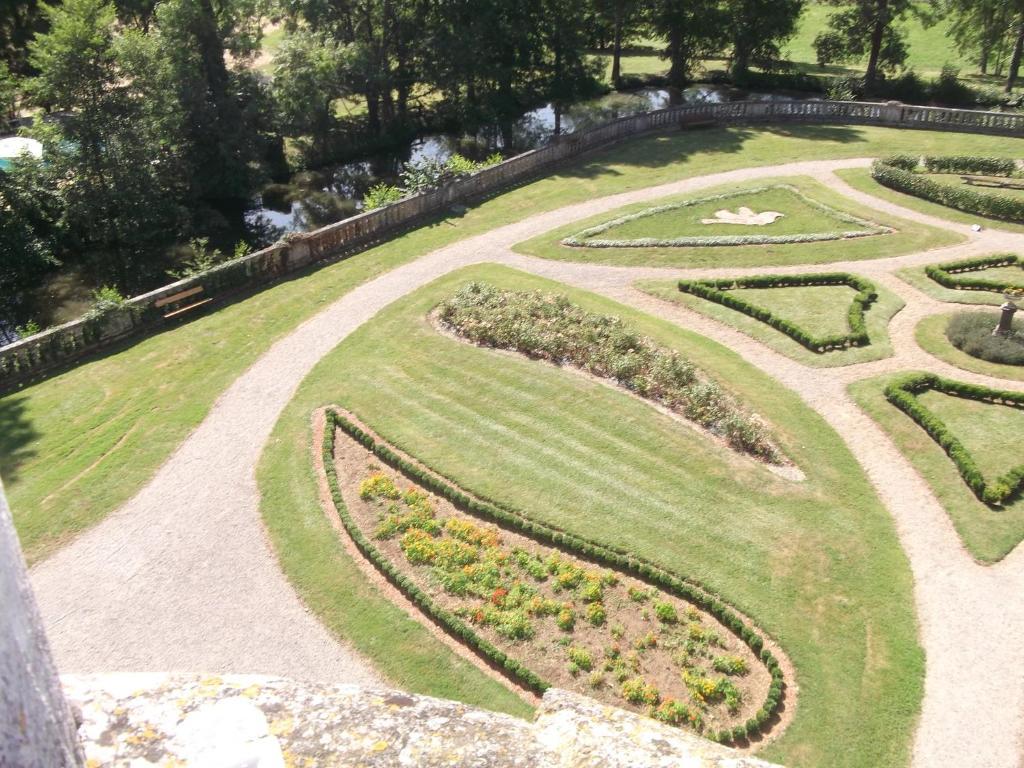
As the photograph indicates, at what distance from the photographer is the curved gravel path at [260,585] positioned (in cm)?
1819

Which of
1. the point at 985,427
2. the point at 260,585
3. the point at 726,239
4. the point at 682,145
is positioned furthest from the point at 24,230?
the point at 985,427

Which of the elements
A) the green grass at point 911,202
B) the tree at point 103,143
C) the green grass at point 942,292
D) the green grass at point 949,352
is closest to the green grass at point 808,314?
the green grass at point 949,352

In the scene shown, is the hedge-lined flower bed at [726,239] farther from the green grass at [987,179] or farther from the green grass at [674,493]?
the green grass at [987,179]

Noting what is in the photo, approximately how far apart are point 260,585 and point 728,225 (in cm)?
2835

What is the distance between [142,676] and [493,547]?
52.6 feet

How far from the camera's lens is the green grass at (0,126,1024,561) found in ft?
77.9

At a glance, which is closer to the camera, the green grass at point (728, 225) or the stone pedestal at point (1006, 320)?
the stone pedestal at point (1006, 320)

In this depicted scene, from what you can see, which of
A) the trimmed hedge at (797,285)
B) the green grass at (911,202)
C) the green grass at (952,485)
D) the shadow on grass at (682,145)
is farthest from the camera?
the shadow on grass at (682,145)

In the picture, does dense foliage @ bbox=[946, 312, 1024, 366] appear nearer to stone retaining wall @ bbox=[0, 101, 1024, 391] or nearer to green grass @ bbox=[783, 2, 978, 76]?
stone retaining wall @ bbox=[0, 101, 1024, 391]

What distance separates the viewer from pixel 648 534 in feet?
72.3

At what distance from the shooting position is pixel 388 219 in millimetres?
39781

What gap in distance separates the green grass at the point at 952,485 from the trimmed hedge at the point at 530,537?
7.55m

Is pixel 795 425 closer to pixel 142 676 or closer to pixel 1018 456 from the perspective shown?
pixel 1018 456

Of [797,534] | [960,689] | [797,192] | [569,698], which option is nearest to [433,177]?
[797,192]
